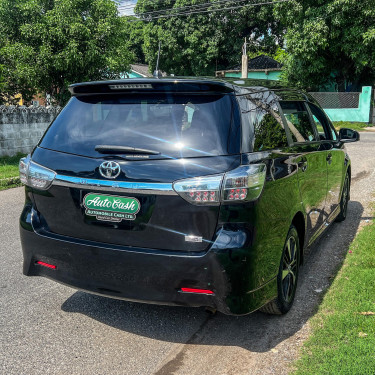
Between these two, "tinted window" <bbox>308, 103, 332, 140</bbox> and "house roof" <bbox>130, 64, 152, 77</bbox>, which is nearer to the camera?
"tinted window" <bbox>308, 103, 332, 140</bbox>

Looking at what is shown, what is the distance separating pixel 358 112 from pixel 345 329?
2454cm

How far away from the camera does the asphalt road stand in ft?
9.15

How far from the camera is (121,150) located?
2.82 meters

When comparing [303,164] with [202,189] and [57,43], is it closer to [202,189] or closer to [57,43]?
[202,189]

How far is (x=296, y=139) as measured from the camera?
3770 millimetres

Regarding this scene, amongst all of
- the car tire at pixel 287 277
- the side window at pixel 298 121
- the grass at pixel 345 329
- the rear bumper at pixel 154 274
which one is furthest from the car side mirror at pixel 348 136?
the rear bumper at pixel 154 274

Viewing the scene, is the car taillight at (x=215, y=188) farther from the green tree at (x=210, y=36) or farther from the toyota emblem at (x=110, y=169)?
the green tree at (x=210, y=36)

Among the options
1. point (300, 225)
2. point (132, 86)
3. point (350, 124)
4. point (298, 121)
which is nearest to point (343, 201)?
point (298, 121)

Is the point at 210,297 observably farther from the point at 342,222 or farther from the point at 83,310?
the point at 342,222

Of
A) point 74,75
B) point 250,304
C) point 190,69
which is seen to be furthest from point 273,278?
point 190,69

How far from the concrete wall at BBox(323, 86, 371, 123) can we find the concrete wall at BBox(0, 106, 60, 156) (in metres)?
17.7

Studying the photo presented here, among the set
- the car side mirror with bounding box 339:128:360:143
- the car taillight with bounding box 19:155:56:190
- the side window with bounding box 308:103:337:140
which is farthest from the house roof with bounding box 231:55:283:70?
the car taillight with bounding box 19:155:56:190

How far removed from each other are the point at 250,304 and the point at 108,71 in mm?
16529

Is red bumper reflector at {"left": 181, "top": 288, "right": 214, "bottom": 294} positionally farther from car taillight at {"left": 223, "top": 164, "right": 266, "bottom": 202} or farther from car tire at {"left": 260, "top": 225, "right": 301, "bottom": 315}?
car tire at {"left": 260, "top": 225, "right": 301, "bottom": 315}
